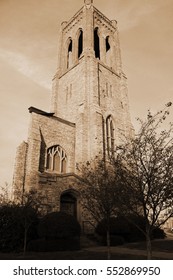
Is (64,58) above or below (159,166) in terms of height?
above

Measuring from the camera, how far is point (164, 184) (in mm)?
7207

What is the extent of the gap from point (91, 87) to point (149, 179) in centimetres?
1812

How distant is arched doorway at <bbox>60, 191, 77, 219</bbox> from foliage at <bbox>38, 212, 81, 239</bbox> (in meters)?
4.61

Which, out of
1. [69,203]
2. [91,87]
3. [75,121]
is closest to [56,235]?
[69,203]

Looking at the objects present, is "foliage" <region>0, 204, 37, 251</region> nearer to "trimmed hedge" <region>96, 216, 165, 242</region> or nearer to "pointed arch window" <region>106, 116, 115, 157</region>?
"trimmed hedge" <region>96, 216, 165, 242</region>

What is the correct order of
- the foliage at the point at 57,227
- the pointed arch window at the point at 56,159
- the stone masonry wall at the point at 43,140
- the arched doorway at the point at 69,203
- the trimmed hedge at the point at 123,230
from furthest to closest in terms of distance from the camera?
1. the pointed arch window at the point at 56,159
2. the stone masonry wall at the point at 43,140
3. the arched doorway at the point at 69,203
4. the trimmed hedge at the point at 123,230
5. the foliage at the point at 57,227

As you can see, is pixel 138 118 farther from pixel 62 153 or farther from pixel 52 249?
pixel 62 153

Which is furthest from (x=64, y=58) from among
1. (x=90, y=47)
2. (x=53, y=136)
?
(x=53, y=136)

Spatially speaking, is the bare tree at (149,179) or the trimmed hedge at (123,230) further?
the trimmed hedge at (123,230)

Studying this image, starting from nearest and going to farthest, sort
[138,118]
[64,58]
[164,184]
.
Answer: [164,184]
[138,118]
[64,58]

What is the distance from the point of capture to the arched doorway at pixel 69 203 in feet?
58.2

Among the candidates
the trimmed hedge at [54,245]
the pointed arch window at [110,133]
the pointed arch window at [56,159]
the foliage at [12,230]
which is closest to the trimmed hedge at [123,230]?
the trimmed hedge at [54,245]

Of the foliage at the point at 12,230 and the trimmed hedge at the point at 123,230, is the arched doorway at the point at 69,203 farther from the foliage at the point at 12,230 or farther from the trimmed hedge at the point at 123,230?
the foliage at the point at 12,230
